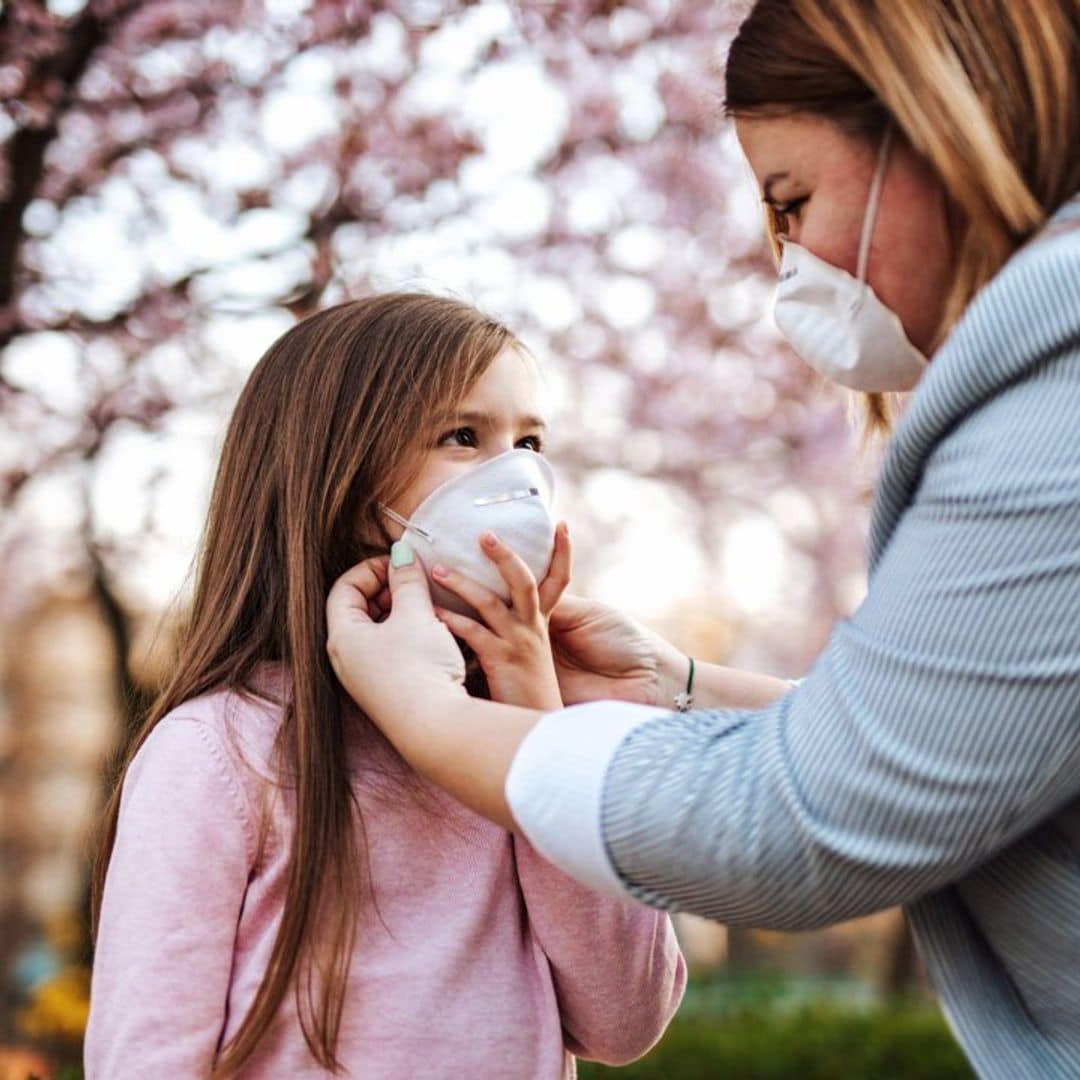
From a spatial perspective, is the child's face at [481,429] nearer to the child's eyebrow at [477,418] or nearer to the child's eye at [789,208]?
the child's eyebrow at [477,418]

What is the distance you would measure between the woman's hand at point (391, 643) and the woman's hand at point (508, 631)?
0.07 m

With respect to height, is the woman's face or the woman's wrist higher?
the woman's face

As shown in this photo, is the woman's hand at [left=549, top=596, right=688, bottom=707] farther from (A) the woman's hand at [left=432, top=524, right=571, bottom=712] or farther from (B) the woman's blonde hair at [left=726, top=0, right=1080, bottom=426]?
(B) the woman's blonde hair at [left=726, top=0, right=1080, bottom=426]

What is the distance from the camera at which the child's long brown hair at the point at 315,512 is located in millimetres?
2092

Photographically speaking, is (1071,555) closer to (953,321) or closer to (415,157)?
(953,321)

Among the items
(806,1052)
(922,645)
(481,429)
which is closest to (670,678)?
(481,429)

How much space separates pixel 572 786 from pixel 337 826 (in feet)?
2.17

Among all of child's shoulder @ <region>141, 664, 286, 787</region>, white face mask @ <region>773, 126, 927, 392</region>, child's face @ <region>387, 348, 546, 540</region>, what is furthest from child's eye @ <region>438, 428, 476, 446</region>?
white face mask @ <region>773, 126, 927, 392</region>

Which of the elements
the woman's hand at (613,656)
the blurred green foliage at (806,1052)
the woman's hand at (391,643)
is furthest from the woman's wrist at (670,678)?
the blurred green foliage at (806,1052)

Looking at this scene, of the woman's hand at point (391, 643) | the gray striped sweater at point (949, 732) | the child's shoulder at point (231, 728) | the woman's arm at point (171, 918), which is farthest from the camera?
the child's shoulder at point (231, 728)

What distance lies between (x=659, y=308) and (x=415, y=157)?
2619mm

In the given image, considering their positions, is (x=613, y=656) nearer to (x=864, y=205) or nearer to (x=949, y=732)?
(x=864, y=205)

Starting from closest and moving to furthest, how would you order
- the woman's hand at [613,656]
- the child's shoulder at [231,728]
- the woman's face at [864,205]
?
the woman's face at [864,205], the child's shoulder at [231,728], the woman's hand at [613,656]

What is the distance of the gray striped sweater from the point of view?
→ 1.39 metres
